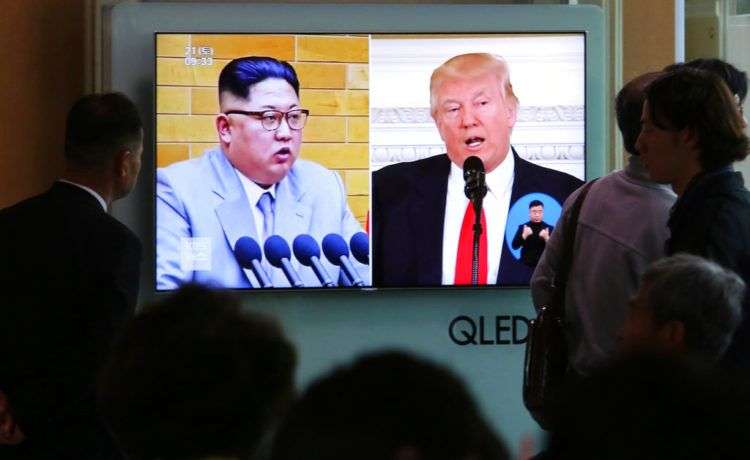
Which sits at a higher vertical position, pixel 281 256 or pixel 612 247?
pixel 612 247

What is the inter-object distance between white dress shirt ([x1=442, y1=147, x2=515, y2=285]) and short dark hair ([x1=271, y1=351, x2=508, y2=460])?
4.28m

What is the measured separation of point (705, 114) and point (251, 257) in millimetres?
2700

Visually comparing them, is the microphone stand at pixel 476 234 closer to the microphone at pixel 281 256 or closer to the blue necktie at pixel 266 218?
the microphone at pixel 281 256

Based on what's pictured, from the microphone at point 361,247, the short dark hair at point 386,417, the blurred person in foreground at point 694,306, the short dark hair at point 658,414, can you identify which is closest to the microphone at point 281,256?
the microphone at point 361,247

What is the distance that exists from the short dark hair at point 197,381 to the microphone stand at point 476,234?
12.7 feet

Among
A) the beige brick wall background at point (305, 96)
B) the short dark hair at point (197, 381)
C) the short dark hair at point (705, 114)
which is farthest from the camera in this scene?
the beige brick wall background at point (305, 96)

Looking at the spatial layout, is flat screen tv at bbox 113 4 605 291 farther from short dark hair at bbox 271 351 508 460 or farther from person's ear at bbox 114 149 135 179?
short dark hair at bbox 271 351 508 460

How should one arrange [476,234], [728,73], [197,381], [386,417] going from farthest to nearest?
[476,234] < [728,73] < [197,381] < [386,417]

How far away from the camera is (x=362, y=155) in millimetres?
5473

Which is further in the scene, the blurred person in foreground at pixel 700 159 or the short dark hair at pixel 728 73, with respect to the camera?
the short dark hair at pixel 728 73

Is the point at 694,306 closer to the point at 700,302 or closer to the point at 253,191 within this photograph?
the point at 700,302

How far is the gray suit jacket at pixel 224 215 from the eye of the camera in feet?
17.7

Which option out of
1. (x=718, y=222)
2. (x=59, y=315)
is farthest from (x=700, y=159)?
(x=59, y=315)

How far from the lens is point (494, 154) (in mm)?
5547
